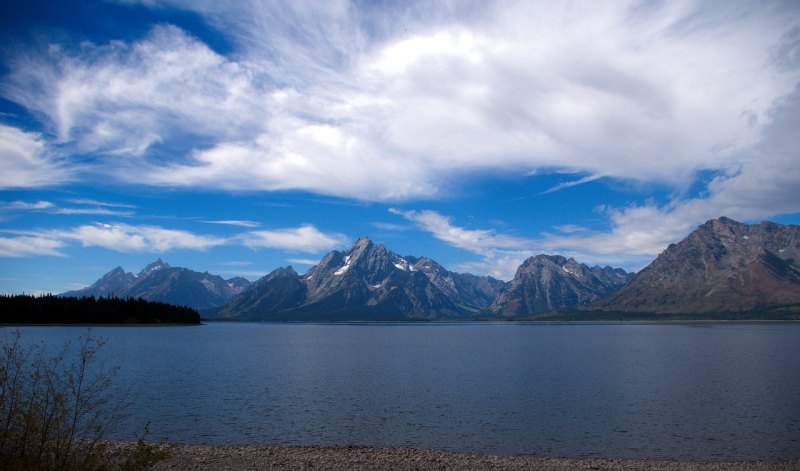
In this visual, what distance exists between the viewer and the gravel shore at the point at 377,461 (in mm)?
36469

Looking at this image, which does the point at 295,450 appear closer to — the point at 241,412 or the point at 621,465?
the point at 241,412

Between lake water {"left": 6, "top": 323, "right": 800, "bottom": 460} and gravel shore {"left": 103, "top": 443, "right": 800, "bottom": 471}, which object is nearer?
gravel shore {"left": 103, "top": 443, "right": 800, "bottom": 471}

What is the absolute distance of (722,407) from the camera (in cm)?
6247

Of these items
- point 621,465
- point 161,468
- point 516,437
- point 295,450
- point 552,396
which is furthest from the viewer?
point 552,396

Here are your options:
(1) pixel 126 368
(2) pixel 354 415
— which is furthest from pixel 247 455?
(1) pixel 126 368

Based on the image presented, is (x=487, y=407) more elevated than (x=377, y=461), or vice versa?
(x=377, y=461)

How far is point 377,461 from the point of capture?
3819 centimetres

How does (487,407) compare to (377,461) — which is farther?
(487,407)

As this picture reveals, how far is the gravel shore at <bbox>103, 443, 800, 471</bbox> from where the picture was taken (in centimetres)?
3647

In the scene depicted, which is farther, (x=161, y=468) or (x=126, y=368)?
(x=126, y=368)

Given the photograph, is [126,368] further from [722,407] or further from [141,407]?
[722,407]

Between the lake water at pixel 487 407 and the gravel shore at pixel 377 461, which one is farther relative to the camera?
the lake water at pixel 487 407

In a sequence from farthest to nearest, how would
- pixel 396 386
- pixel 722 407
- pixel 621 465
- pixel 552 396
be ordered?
pixel 396 386 → pixel 552 396 → pixel 722 407 → pixel 621 465

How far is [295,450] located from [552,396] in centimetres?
4100
